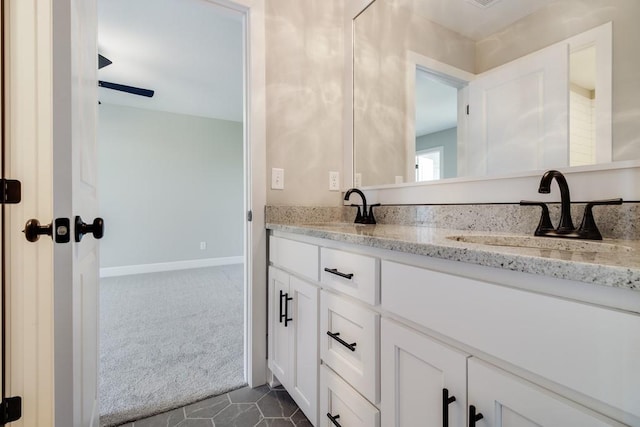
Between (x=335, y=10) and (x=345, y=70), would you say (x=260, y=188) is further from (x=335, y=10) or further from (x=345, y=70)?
(x=335, y=10)

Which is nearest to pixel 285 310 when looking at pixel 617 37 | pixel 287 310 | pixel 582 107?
pixel 287 310

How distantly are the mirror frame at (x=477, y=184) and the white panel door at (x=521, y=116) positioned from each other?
0.05 metres

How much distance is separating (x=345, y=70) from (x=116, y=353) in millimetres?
2412

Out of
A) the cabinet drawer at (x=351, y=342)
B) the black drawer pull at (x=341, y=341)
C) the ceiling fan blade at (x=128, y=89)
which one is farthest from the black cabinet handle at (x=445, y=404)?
the ceiling fan blade at (x=128, y=89)

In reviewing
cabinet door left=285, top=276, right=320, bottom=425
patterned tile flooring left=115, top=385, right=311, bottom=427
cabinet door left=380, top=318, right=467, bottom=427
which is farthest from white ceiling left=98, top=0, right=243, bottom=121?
patterned tile flooring left=115, top=385, right=311, bottom=427

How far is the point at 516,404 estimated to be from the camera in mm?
516

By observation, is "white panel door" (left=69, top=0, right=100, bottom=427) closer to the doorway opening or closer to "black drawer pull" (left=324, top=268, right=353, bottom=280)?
the doorway opening

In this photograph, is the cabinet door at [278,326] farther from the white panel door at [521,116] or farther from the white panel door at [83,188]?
the white panel door at [521,116]

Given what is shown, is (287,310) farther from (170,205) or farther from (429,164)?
(170,205)

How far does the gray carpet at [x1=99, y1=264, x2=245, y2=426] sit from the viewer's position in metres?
1.45

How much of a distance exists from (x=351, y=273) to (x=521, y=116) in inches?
34.4

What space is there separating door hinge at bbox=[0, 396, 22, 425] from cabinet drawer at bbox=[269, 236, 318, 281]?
951 millimetres

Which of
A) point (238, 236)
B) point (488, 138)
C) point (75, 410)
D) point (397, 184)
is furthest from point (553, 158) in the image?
point (238, 236)

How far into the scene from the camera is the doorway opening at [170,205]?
1.69 metres
